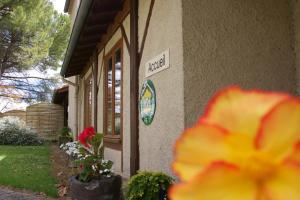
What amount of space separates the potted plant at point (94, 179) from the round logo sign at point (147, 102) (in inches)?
35.8

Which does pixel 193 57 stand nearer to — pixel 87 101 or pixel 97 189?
pixel 97 189

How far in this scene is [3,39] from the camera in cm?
2522

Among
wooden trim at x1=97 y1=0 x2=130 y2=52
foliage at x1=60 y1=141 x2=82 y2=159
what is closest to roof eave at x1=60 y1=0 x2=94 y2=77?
wooden trim at x1=97 y1=0 x2=130 y2=52

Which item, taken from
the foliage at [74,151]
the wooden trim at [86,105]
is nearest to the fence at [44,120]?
the wooden trim at [86,105]

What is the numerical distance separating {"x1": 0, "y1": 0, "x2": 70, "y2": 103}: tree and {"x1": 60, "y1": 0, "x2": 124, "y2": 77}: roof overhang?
14.4m

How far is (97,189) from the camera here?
5.59 metres

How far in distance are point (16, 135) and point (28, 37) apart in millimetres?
7293

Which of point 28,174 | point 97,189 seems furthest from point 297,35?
point 28,174

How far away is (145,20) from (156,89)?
1150 millimetres

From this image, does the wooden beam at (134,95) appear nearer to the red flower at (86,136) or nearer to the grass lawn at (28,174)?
the red flower at (86,136)

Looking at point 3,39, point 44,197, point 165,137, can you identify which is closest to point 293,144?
point 165,137

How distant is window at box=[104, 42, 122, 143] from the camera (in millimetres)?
7891

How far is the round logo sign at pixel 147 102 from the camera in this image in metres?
5.32

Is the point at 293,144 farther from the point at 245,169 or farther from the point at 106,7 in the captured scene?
the point at 106,7
